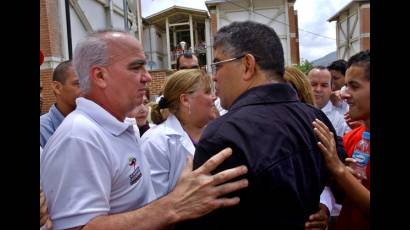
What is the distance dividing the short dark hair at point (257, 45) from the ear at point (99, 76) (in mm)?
640

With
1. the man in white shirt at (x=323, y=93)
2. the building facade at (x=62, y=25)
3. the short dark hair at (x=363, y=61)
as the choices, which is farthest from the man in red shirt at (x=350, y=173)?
the building facade at (x=62, y=25)

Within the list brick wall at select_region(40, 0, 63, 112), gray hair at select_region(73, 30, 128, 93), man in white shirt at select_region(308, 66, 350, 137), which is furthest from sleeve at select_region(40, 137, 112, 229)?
brick wall at select_region(40, 0, 63, 112)

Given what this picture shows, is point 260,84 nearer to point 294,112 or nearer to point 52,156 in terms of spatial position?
point 294,112

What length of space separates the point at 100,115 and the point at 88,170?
34cm

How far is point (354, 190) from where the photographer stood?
189 centimetres

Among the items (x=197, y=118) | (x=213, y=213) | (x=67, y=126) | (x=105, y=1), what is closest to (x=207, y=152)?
(x=213, y=213)

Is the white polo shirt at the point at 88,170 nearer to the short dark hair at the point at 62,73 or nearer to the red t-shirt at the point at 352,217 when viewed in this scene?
the red t-shirt at the point at 352,217

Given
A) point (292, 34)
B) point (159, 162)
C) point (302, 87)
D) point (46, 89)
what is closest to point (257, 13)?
point (292, 34)

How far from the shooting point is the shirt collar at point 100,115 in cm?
180

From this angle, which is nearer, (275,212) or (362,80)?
(275,212)

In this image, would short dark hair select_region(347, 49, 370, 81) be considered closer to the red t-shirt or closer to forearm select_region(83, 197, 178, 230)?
the red t-shirt

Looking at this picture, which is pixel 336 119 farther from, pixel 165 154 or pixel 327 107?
pixel 165 154

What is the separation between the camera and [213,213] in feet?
4.89

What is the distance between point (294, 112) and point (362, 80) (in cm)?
102
